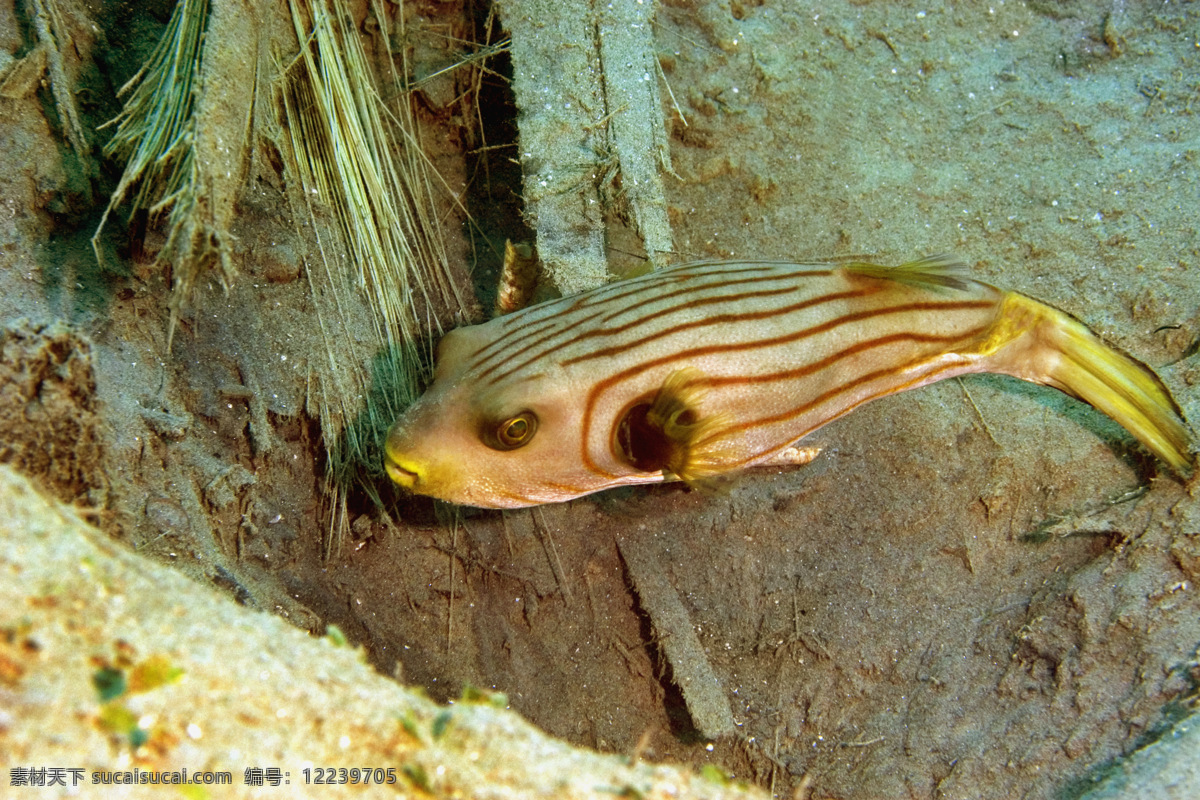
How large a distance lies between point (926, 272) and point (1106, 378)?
104 centimetres

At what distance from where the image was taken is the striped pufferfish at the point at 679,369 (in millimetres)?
2494

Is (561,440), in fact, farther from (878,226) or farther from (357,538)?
(878,226)

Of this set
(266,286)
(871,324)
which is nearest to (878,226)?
(871,324)

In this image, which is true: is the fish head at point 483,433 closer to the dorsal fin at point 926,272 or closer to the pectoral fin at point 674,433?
the pectoral fin at point 674,433

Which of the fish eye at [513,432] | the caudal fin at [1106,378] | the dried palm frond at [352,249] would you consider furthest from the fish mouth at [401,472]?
the caudal fin at [1106,378]

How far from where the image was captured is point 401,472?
102 inches

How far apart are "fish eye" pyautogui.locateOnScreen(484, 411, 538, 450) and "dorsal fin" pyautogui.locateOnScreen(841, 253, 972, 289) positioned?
4.67 ft

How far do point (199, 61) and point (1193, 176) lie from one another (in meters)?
5.18

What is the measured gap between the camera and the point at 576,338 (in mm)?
2520

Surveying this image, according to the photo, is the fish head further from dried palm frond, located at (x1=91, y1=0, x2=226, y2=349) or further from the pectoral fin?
dried palm frond, located at (x1=91, y1=0, x2=226, y2=349)

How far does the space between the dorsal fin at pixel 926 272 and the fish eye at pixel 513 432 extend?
56.0 inches

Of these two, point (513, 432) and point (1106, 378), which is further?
point (1106, 378)

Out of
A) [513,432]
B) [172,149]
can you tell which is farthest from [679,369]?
[172,149]

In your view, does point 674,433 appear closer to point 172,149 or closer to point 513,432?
point 513,432
